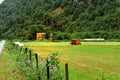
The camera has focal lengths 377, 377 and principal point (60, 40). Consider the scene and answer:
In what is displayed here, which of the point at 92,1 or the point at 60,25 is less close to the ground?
the point at 92,1

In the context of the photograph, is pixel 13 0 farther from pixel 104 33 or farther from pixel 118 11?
pixel 104 33

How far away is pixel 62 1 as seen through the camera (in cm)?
13300

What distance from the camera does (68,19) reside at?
120 metres

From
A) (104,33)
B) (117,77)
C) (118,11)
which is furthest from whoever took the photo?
(118,11)

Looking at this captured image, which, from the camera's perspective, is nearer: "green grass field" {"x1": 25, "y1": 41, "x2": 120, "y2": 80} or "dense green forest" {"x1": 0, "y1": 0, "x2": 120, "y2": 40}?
"green grass field" {"x1": 25, "y1": 41, "x2": 120, "y2": 80}

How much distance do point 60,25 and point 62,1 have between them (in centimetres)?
1731

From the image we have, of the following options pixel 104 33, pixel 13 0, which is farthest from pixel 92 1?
pixel 13 0

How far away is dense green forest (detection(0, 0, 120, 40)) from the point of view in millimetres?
91875

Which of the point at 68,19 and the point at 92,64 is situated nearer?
the point at 92,64

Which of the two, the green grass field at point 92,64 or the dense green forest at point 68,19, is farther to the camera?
the dense green forest at point 68,19

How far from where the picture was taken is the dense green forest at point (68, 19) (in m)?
91.9

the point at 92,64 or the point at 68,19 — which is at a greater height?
the point at 68,19

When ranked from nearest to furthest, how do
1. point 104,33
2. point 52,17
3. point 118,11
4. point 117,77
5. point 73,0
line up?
point 117,77, point 104,33, point 118,11, point 52,17, point 73,0

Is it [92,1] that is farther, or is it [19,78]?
[92,1]
